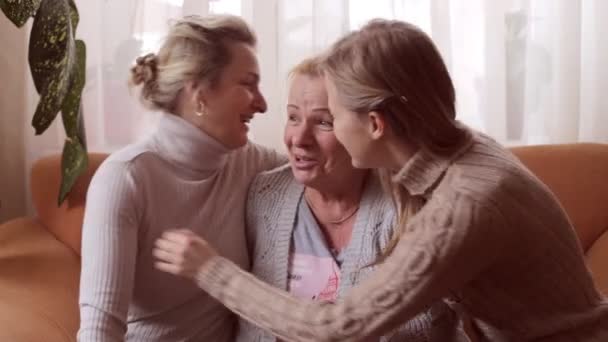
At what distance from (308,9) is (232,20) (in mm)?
584

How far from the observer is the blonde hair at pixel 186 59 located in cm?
151

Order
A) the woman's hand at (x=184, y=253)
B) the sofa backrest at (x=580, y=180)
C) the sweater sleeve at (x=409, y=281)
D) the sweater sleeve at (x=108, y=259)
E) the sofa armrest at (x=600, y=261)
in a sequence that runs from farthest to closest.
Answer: the sofa backrest at (x=580, y=180) → the sofa armrest at (x=600, y=261) → the sweater sleeve at (x=108, y=259) → the woman's hand at (x=184, y=253) → the sweater sleeve at (x=409, y=281)

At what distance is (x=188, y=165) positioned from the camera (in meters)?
1.54

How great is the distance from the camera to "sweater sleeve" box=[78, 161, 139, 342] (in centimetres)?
134

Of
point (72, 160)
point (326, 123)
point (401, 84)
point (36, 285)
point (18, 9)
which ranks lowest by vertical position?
point (36, 285)

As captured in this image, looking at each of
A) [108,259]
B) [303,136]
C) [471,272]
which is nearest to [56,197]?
[108,259]

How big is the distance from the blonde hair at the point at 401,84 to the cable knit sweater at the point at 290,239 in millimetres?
374

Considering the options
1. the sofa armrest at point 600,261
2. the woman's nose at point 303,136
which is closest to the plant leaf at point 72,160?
the woman's nose at point 303,136

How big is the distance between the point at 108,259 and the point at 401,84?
63 cm

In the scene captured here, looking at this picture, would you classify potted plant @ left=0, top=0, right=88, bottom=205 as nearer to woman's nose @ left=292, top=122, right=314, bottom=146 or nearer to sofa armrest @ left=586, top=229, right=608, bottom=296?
woman's nose @ left=292, top=122, right=314, bottom=146

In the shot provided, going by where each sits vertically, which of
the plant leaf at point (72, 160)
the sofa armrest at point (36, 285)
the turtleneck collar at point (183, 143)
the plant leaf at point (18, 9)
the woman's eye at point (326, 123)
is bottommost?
the sofa armrest at point (36, 285)

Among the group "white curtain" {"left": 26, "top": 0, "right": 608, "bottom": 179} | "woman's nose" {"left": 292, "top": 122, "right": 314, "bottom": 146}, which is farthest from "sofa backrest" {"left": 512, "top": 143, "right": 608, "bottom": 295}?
"woman's nose" {"left": 292, "top": 122, "right": 314, "bottom": 146}

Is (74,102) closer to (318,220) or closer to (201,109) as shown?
(201,109)

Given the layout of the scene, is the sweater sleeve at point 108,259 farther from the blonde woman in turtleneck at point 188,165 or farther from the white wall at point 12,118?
the white wall at point 12,118
